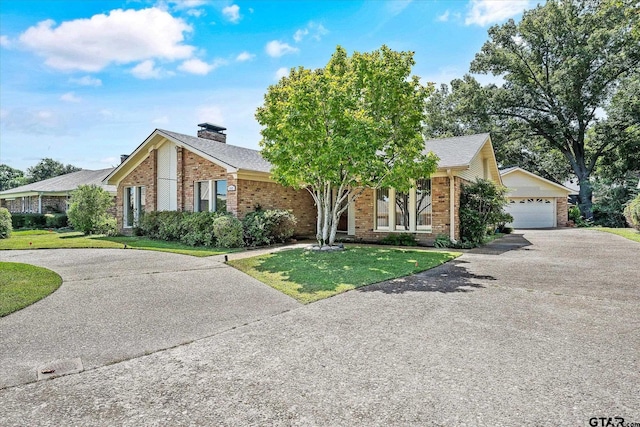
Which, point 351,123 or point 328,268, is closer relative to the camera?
point 328,268

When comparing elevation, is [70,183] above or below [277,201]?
above

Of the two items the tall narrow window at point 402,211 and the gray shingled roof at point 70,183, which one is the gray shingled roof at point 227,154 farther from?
the gray shingled roof at point 70,183

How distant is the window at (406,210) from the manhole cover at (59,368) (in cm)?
1195

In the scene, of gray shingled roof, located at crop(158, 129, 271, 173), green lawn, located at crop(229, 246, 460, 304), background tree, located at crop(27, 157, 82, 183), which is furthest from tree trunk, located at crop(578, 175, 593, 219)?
background tree, located at crop(27, 157, 82, 183)

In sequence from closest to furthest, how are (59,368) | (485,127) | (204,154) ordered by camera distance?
(59,368), (204,154), (485,127)

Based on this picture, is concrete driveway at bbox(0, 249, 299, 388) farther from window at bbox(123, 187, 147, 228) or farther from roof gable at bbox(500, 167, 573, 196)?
roof gable at bbox(500, 167, 573, 196)

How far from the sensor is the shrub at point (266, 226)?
42.2 feet

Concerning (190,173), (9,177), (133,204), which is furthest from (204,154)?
(9,177)

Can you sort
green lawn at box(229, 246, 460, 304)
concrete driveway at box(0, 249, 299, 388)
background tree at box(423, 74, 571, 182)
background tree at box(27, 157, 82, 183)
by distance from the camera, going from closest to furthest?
concrete driveway at box(0, 249, 299, 388) < green lawn at box(229, 246, 460, 304) < background tree at box(423, 74, 571, 182) < background tree at box(27, 157, 82, 183)

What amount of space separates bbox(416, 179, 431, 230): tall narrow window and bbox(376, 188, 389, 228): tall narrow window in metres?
1.24

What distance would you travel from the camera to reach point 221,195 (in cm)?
1452

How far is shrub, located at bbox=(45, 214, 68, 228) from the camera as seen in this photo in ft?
75.9

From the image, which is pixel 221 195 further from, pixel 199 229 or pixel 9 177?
pixel 9 177

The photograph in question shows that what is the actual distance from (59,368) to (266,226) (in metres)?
9.76
